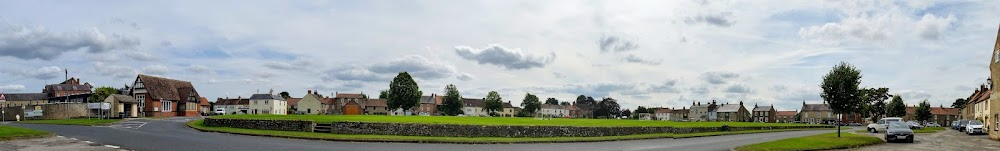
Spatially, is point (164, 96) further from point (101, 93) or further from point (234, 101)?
point (234, 101)

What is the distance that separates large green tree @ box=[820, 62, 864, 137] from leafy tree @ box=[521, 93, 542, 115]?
123 meters

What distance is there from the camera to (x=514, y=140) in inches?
1458

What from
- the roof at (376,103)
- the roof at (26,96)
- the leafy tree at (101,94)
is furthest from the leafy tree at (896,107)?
the roof at (26,96)

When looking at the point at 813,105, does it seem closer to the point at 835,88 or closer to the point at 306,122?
the point at 835,88

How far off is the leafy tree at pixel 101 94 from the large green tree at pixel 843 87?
80.6 meters

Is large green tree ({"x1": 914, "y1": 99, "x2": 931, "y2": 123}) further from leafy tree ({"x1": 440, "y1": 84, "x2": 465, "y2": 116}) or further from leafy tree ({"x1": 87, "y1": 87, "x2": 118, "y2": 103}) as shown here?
leafy tree ({"x1": 87, "y1": 87, "x2": 118, "y2": 103})

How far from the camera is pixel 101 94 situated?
306 feet

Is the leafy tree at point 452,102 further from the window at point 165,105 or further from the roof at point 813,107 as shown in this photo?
the roof at point 813,107

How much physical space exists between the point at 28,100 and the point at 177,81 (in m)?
71.1

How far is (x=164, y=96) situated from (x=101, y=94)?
14.9 m

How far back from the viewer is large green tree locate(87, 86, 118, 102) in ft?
289

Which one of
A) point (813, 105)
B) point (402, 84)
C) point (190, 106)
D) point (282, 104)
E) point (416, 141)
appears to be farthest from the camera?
point (813, 105)

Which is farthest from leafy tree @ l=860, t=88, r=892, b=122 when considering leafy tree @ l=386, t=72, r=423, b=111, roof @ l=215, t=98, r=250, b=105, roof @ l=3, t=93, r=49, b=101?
roof @ l=3, t=93, r=49, b=101

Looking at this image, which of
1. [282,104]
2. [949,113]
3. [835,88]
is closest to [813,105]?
[949,113]
